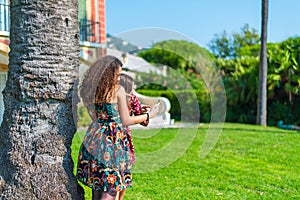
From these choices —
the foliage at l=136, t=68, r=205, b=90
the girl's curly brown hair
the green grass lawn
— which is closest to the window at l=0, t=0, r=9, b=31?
the green grass lawn

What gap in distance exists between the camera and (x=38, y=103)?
339 cm

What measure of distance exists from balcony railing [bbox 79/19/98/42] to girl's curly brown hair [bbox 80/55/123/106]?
829cm

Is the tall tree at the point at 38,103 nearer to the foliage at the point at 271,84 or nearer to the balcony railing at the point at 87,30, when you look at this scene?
the balcony railing at the point at 87,30

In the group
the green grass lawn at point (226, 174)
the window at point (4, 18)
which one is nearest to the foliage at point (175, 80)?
the window at point (4, 18)

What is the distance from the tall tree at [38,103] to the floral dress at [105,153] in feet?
0.76

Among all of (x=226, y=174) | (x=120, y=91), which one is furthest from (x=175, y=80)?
(x=120, y=91)

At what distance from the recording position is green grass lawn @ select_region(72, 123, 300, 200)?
535 centimetres

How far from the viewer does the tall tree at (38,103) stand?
3.34m

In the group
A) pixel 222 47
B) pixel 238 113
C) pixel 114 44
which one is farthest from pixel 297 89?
pixel 222 47

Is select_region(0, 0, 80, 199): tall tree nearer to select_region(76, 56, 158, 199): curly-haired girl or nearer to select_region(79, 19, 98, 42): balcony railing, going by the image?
select_region(76, 56, 158, 199): curly-haired girl

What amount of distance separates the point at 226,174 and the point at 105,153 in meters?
3.49

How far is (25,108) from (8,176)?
571 millimetres

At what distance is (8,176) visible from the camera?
3.41 m

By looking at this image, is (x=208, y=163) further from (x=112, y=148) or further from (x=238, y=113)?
(x=238, y=113)
